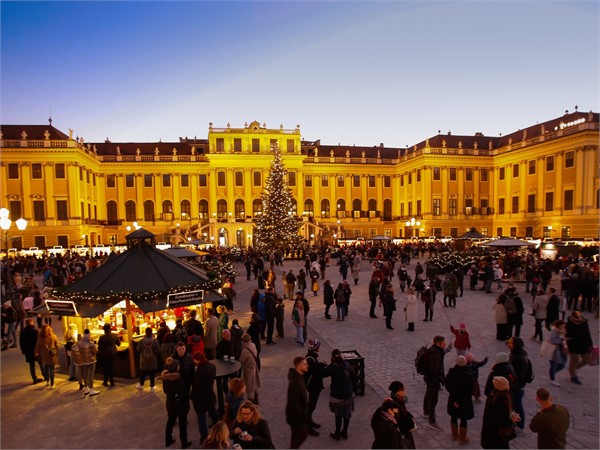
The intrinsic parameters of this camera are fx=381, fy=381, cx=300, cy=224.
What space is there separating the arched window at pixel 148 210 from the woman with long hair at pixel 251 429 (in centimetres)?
5199

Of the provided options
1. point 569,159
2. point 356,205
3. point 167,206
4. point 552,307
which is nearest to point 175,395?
point 552,307

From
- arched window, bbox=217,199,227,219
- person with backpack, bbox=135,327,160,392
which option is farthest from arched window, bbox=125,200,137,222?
person with backpack, bbox=135,327,160,392

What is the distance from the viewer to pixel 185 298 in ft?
30.7

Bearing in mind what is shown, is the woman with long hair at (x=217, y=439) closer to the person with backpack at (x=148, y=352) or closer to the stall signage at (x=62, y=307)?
the person with backpack at (x=148, y=352)

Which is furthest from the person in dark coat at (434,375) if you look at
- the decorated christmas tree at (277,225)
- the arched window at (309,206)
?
the arched window at (309,206)

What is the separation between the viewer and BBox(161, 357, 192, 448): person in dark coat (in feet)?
19.0

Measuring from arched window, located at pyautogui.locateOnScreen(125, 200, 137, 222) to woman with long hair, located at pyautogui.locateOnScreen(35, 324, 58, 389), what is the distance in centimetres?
4658

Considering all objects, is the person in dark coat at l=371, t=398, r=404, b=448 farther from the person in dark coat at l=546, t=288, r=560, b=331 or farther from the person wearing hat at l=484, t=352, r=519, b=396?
the person in dark coat at l=546, t=288, r=560, b=331

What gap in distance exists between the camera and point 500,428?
487 cm

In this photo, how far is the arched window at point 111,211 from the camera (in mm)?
51594

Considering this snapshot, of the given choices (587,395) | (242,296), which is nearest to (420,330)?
(587,395)

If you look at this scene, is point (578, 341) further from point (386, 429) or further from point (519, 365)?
point (386, 429)

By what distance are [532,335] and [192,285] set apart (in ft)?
32.0

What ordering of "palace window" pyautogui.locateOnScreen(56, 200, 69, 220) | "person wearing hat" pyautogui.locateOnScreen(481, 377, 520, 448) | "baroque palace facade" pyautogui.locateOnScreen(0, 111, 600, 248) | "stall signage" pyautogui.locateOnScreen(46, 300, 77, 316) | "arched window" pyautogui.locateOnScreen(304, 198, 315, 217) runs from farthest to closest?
"arched window" pyautogui.locateOnScreen(304, 198, 315, 217) < "palace window" pyautogui.locateOnScreen(56, 200, 69, 220) < "baroque palace facade" pyautogui.locateOnScreen(0, 111, 600, 248) < "stall signage" pyautogui.locateOnScreen(46, 300, 77, 316) < "person wearing hat" pyautogui.locateOnScreen(481, 377, 520, 448)
